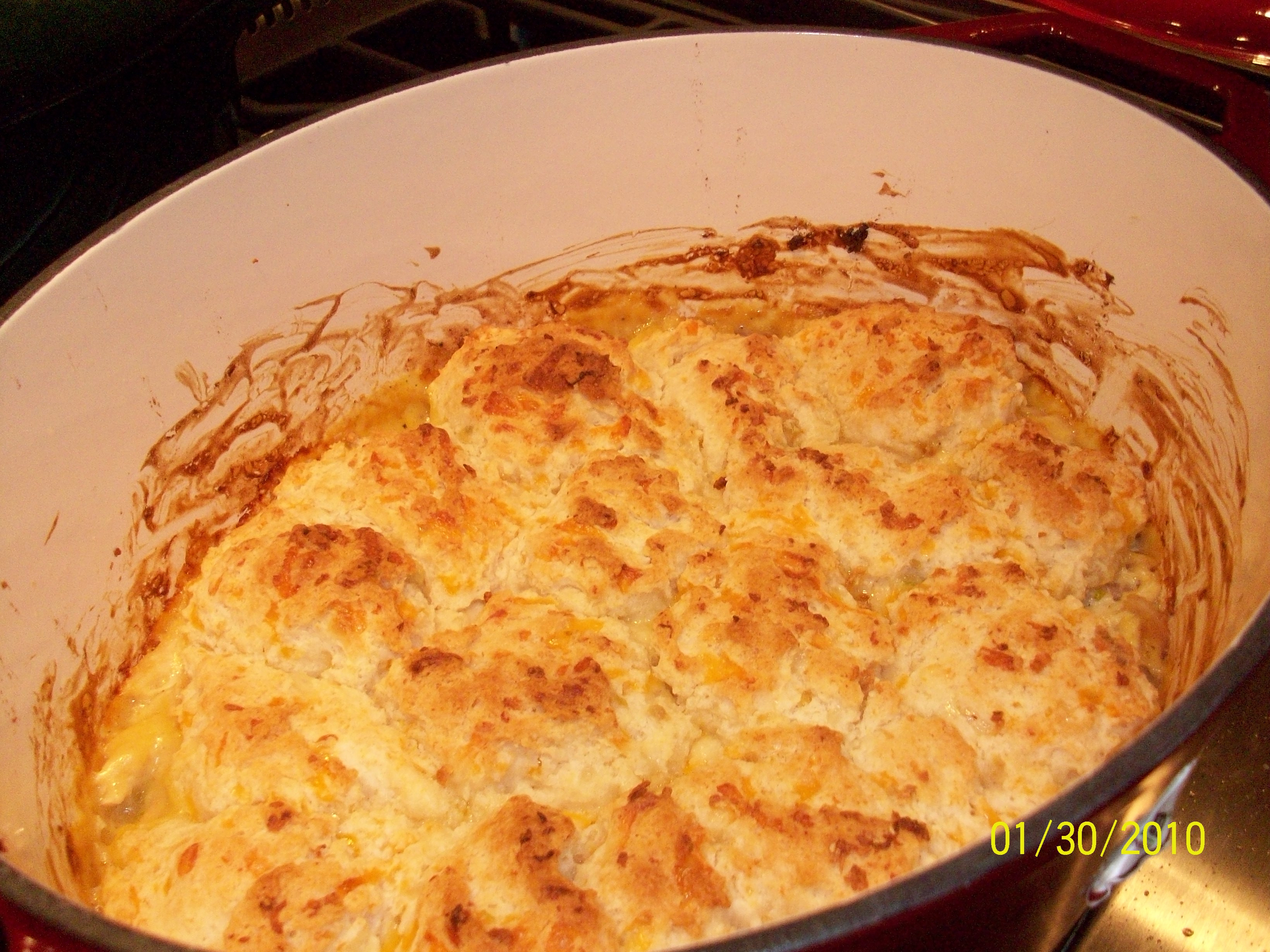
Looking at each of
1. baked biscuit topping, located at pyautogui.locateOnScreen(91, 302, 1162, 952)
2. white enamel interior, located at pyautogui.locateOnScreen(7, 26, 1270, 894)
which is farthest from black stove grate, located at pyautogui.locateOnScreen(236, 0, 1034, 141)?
baked biscuit topping, located at pyautogui.locateOnScreen(91, 302, 1162, 952)

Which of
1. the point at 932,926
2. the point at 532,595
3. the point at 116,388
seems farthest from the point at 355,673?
the point at 932,926

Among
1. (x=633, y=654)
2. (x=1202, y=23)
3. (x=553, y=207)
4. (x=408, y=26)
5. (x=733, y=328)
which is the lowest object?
(x=633, y=654)

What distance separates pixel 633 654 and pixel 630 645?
0.02 m

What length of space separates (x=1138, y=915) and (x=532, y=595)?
0.83 meters

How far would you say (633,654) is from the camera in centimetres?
129

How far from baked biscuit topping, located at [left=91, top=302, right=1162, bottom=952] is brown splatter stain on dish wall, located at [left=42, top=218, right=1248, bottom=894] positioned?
0.05m

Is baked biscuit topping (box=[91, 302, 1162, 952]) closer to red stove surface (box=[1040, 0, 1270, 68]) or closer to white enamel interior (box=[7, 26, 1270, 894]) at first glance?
white enamel interior (box=[7, 26, 1270, 894])

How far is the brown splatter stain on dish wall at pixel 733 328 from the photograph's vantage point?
1.31m

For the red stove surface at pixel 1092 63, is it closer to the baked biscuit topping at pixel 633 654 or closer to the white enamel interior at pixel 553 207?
the white enamel interior at pixel 553 207

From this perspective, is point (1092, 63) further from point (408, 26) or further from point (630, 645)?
point (408, 26)
